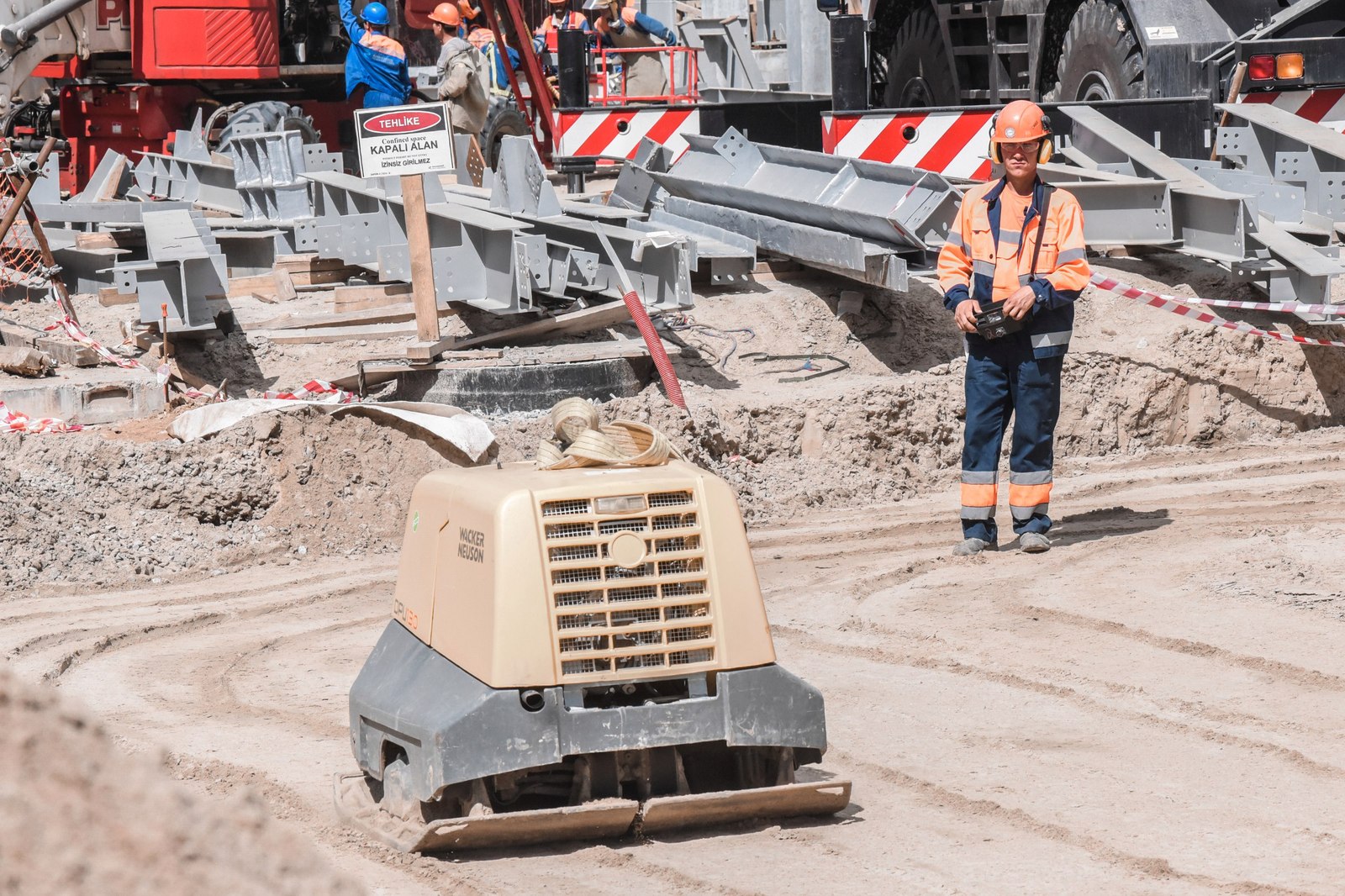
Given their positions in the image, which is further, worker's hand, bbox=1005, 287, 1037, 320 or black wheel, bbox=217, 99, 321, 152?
black wheel, bbox=217, 99, 321, 152

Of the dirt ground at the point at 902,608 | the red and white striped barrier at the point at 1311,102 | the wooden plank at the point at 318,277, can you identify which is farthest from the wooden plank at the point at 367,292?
the red and white striped barrier at the point at 1311,102

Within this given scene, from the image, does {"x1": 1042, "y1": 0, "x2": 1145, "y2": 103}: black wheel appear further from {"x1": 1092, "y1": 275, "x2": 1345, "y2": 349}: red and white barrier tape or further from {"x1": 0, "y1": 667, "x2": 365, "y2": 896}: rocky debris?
{"x1": 0, "y1": 667, "x2": 365, "y2": 896}: rocky debris

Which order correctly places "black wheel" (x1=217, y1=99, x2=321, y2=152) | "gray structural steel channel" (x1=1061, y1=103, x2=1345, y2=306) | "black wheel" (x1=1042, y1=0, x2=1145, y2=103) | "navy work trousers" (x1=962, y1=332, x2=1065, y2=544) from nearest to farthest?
"navy work trousers" (x1=962, y1=332, x2=1065, y2=544)
"gray structural steel channel" (x1=1061, y1=103, x2=1345, y2=306)
"black wheel" (x1=1042, y1=0, x2=1145, y2=103)
"black wheel" (x1=217, y1=99, x2=321, y2=152)

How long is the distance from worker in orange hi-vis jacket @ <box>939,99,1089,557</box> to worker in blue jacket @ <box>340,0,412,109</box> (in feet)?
30.1

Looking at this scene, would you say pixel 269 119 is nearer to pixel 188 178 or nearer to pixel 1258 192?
pixel 188 178

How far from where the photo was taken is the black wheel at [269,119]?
642 inches

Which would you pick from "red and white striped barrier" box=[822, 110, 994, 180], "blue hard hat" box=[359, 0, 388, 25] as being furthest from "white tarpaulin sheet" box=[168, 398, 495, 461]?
"blue hard hat" box=[359, 0, 388, 25]

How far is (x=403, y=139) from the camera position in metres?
8.73

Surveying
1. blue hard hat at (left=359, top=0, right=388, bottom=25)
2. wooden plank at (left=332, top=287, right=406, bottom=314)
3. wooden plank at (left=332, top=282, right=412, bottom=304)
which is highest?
blue hard hat at (left=359, top=0, right=388, bottom=25)

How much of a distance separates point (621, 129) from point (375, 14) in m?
3.10

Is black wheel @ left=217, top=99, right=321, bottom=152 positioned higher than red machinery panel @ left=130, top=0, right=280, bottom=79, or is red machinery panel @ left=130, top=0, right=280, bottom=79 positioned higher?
red machinery panel @ left=130, top=0, right=280, bottom=79

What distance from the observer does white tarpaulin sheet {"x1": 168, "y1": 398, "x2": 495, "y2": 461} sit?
836 cm

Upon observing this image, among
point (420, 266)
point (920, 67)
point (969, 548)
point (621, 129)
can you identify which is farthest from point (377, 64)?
point (969, 548)

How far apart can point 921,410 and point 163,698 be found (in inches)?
199
